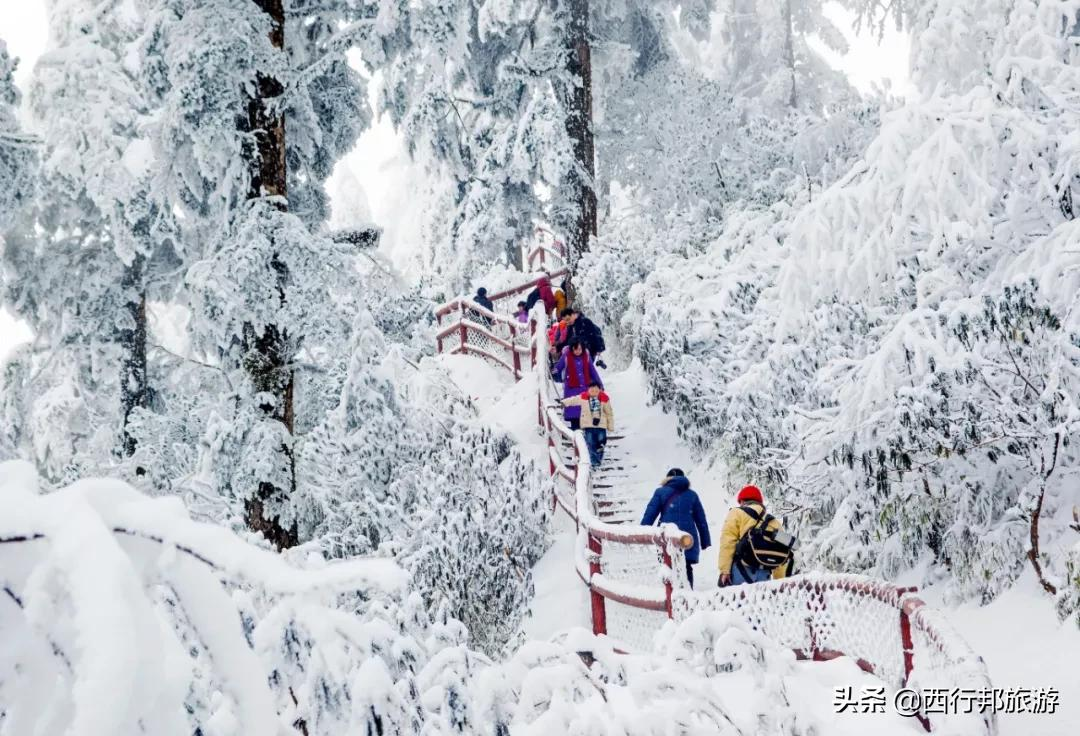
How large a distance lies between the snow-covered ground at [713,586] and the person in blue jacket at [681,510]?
42.5 inches

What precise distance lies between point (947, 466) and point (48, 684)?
8.44 meters

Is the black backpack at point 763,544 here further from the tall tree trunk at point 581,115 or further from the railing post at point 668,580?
the tall tree trunk at point 581,115

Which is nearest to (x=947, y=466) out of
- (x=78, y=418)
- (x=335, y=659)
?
(x=335, y=659)

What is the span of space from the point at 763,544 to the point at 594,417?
217 inches

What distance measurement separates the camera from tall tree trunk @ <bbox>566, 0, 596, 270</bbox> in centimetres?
2014

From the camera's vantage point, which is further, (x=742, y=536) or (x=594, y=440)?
(x=594, y=440)

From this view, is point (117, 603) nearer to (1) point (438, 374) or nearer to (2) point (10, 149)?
(2) point (10, 149)

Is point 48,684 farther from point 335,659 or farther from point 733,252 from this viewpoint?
point 733,252

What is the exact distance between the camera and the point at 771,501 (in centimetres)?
1102

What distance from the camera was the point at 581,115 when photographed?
2019 cm

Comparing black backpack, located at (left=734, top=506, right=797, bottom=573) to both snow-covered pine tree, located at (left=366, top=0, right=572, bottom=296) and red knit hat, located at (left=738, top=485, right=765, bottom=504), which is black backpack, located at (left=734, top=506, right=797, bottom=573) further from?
snow-covered pine tree, located at (left=366, top=0, right=572, bottom=296)

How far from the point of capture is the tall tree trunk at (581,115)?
20141 mm

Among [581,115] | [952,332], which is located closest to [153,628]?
[952,332]

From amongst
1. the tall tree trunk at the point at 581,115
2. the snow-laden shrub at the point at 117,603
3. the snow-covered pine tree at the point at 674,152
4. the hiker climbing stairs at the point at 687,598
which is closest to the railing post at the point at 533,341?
the snow-covered pine tree at the point at 674,152
